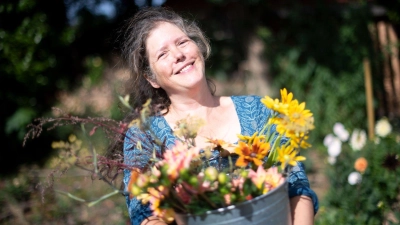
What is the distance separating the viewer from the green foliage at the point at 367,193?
10.4ft

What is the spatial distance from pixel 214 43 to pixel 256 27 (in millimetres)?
618

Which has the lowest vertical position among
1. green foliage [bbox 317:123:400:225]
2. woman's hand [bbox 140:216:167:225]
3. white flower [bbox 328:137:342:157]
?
white flower [bbox 328:137:342:157]

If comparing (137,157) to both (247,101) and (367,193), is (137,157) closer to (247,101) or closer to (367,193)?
(247,101)

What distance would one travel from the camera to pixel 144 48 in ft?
6.50

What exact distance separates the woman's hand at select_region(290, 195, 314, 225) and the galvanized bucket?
12.9 inches

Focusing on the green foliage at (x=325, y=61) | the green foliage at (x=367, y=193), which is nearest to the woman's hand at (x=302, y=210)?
the green foliage at (x=367, y=193)

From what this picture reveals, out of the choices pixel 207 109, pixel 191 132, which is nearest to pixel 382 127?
pixel 207 109

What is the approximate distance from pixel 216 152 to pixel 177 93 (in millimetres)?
311

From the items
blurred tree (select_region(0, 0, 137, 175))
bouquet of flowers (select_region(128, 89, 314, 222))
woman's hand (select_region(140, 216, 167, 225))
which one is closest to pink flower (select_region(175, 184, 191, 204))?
bouquet of flowers (select_region(128, 89, 314, 222))

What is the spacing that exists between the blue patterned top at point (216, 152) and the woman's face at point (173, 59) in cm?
18

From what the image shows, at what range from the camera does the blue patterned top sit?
151 cm

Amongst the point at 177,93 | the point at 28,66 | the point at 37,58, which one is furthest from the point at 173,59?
the point at 37,58

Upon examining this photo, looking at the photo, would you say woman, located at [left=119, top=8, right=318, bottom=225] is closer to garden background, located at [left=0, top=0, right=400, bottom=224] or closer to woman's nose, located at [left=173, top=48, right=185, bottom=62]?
woman's nose, located at [left=173, top=48, right=185, bottom=62]

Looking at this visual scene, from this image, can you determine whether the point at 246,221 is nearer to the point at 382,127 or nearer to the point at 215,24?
the point at 382,127
